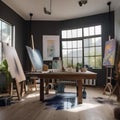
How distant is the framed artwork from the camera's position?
25.8 ft

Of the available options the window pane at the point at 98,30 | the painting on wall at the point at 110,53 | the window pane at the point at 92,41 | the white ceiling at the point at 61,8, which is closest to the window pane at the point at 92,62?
the window pane at the point at 92,41

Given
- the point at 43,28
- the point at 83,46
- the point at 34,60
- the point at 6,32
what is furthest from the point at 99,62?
the point at 6,32

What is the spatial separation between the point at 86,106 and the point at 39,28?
195 inches

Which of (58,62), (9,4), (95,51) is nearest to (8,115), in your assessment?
(58,62)

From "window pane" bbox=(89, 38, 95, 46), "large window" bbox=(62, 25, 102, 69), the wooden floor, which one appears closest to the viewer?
the wooden floor

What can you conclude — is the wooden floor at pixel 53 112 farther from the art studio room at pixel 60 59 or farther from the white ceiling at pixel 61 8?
the white ceiling at pixel 61 8

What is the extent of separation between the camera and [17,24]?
22.9 feet

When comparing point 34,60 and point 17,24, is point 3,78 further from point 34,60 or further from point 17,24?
point 17,24

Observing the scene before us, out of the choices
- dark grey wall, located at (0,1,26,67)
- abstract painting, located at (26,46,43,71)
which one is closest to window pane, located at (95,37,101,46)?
abstract painting, located at (26,46,43,71)

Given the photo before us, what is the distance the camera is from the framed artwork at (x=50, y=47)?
785 cm

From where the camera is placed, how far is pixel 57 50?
25.8ft

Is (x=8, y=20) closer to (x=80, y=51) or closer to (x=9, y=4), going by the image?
(x=9, y=4)

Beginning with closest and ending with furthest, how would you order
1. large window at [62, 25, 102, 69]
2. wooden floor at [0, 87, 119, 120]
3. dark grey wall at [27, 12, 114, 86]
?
1. wooden floor at [0, 87, 119, 120]
2. dark grey wall at [27, 12, 114, 86]
3. large window at [62, 25, 102, 69]

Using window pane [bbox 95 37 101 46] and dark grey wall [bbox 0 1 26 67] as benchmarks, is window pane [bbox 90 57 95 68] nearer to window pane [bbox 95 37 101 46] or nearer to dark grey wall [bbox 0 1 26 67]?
window pane [bbox 95 37 101 46]
